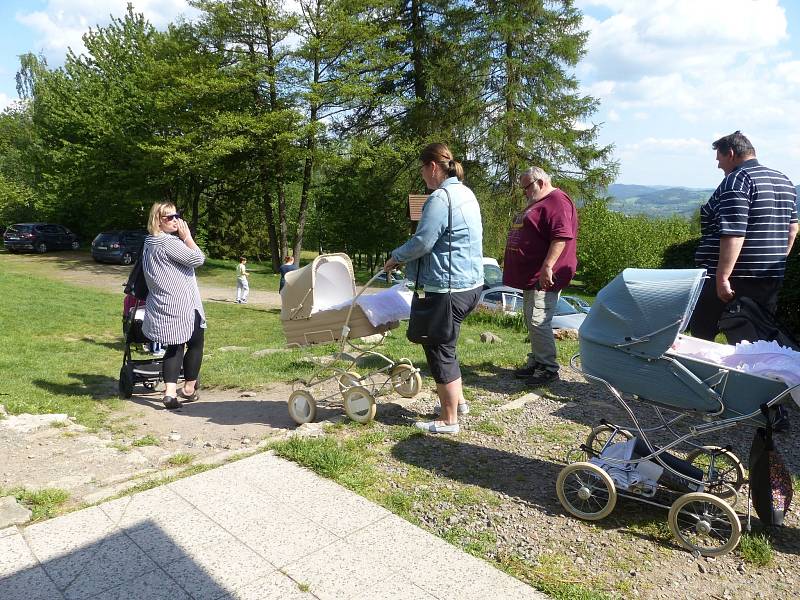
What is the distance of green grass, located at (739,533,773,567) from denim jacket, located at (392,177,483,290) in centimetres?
220

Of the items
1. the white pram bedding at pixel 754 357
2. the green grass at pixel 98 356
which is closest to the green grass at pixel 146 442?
the green grass at pixel 98 356

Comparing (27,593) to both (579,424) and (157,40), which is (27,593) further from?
(157,40)

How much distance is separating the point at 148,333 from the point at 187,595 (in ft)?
10.7

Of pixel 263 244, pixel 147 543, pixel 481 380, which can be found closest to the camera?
pixel 147 543

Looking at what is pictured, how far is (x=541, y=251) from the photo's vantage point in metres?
5.55

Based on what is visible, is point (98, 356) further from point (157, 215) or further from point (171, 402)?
point (157, 215)

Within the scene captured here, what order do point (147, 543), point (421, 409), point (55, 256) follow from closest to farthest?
point (147, 543) < point (421, 409) < point (55, 256)

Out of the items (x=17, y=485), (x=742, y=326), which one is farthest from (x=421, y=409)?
(x=17, y=485)

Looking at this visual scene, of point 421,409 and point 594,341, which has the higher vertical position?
point 594,341

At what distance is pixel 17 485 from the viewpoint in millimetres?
3957

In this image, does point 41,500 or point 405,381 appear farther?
point 405,381

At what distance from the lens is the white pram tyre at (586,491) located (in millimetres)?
3213

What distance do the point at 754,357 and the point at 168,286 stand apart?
15.3 ft

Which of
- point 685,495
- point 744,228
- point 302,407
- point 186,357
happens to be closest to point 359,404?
point 302,407
